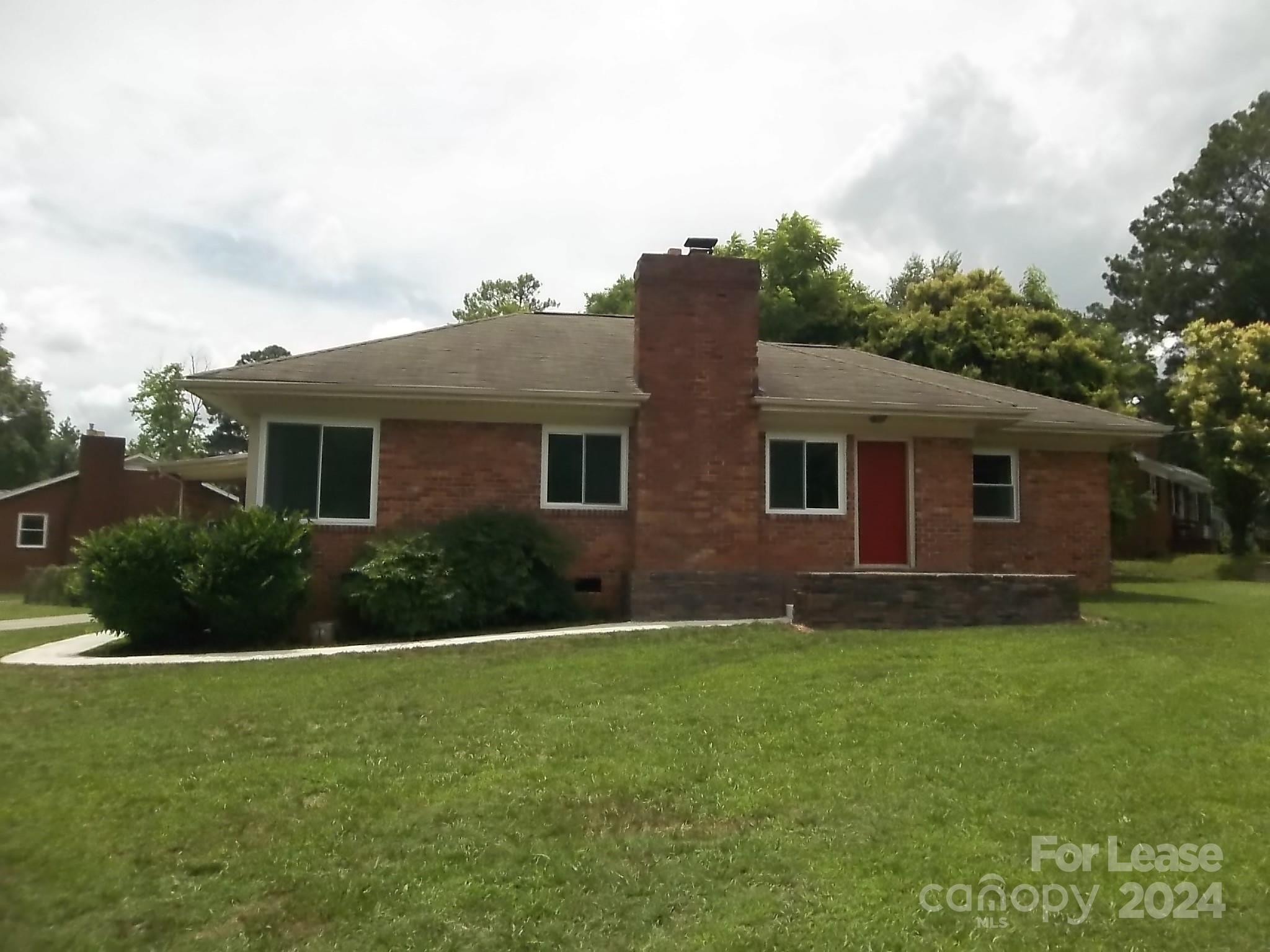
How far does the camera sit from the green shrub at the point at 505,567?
43.5ft

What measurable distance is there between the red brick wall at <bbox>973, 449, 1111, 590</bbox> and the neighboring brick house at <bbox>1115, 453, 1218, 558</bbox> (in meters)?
12.7

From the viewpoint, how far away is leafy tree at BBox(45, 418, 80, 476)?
61031mm

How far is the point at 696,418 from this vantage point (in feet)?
48.2

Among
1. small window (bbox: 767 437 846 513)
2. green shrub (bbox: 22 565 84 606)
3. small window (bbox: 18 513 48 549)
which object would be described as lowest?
green shrub (bbox: 22 565 84 606)

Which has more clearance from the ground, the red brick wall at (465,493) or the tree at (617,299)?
the tree at (617,299)

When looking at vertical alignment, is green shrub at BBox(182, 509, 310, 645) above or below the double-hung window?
below

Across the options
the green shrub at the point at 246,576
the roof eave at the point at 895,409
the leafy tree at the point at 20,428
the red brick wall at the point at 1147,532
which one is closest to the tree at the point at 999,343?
the red brick wall at the point at 1147,532

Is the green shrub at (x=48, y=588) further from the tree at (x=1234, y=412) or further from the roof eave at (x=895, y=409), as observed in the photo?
the tree at (x=1234, y=412)

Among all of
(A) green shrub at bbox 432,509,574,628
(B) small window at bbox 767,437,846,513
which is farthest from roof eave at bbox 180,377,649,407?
(B) small window at bbox 767,437,846,513

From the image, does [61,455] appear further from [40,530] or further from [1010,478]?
[1010,478]

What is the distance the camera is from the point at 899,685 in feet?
28.1

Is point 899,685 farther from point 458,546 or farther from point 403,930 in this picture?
point 458,546

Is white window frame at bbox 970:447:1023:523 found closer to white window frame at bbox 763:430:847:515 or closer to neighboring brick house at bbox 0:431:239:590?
white window frame at bbox 763:430:847:515

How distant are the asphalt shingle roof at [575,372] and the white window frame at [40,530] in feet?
71.2
